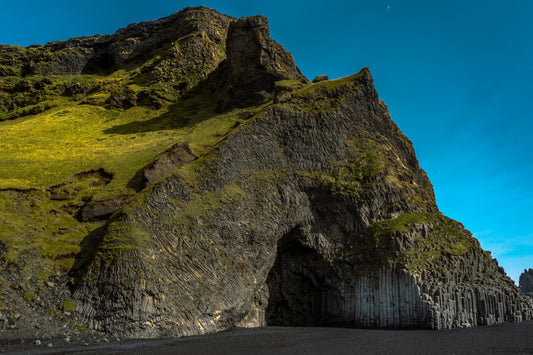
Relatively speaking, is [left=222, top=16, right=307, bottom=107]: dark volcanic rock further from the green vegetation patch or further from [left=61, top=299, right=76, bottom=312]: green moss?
[left=61, top=299, right=76, bottom=312]: green moss

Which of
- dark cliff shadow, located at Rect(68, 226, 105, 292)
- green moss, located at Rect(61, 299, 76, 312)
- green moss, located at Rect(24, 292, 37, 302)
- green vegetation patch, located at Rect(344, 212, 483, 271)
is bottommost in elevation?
green moss, located at Rect(61, 299, 76, 312)

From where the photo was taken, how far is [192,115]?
6812 centimetres

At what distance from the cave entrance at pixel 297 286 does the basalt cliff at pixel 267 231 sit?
0.15m

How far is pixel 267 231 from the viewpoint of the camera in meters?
37.7

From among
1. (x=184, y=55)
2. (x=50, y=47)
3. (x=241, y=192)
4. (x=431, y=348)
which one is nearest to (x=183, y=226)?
(x=241, y=192)

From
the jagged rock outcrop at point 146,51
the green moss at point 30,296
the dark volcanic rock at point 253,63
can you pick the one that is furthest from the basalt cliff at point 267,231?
the jagged rock outcrop at point 146,51

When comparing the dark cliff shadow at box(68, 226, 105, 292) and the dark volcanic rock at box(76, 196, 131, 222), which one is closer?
the dark cliff shadow at box(68, 226, 105, 292)

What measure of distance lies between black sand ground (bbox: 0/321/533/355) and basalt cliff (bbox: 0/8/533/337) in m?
3.40

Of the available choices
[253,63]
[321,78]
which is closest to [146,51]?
[253,63]

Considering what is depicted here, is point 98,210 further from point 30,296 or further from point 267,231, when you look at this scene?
point 267,231

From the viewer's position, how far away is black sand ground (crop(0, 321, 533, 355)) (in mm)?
A: 19766

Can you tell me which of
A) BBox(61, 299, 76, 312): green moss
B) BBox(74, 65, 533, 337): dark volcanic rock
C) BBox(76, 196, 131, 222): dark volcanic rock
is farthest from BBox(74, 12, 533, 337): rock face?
BBox(76, 196, 131, 222): dark volcanic rock

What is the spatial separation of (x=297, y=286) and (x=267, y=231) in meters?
9.74

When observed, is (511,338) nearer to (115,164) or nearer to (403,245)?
(403,245)
